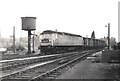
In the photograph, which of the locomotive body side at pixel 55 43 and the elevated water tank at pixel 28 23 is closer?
the locomotive body side at pixel 55 43

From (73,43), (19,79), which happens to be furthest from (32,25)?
(19,79)

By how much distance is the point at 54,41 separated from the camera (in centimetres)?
3756

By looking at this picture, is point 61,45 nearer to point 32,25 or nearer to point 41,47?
point 41,47

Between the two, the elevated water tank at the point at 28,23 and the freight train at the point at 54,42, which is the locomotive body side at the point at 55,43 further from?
the elevated water tank at the point at 28,23

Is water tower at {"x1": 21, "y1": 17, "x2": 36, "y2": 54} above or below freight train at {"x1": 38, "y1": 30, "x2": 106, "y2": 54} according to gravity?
above

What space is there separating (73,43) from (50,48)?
1075cm

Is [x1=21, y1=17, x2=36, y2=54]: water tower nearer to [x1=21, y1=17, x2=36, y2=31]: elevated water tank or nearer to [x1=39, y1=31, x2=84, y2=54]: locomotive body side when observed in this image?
[x1=21, y1=17, x2=36, y2=31]: elevated water tank

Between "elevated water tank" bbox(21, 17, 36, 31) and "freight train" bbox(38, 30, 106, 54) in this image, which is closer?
"freight train" bbox(38, 30, 106, 54)

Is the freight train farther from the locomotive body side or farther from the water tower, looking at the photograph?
the water tower

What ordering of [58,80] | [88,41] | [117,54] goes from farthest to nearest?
1. [88,41]
2. [117,54]
3. [58,80]

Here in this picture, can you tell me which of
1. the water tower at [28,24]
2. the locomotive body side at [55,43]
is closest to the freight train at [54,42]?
the locomotive body side at [55,43]

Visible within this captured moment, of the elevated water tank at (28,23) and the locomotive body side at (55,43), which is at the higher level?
the elevated water tank at (28,23)

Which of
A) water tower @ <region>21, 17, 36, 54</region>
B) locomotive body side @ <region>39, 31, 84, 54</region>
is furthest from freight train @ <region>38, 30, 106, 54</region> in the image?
water tower @ <region>21, 17, 36, 54</region>

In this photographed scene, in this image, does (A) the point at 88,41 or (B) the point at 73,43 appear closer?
(B) the point at 73,43
